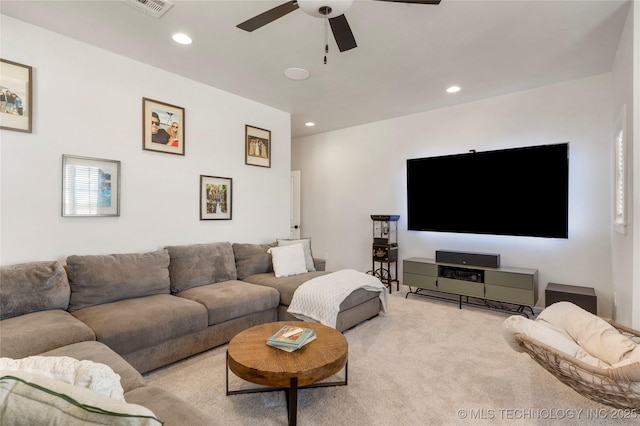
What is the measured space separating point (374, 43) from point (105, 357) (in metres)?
2.99

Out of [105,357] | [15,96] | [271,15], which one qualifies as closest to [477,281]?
[271,15]

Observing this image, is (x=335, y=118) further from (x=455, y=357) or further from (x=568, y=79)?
(x=455, y=357)

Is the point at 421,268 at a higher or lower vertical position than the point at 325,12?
lower

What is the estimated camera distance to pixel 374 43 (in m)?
2.73

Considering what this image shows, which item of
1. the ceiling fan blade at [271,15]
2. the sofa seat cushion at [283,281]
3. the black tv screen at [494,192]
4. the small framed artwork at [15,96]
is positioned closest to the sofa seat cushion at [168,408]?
the sofa seat cushion at [283,281]

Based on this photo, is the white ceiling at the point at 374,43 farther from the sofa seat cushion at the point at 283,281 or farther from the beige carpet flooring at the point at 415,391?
the beige carpet flooring at the point at 415,391

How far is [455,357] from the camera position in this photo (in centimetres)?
262

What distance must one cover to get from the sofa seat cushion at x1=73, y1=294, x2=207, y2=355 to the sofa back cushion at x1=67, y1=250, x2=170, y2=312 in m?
0.08

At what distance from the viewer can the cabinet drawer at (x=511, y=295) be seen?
3.46m

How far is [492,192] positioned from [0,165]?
4896mm

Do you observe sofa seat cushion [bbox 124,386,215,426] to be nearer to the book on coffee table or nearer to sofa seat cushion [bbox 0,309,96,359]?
the book on coffee table

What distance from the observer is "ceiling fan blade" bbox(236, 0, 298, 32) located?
6.04ft

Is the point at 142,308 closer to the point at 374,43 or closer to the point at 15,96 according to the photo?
the point at 15,96

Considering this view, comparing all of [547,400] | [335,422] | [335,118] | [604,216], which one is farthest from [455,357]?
[335,118]
